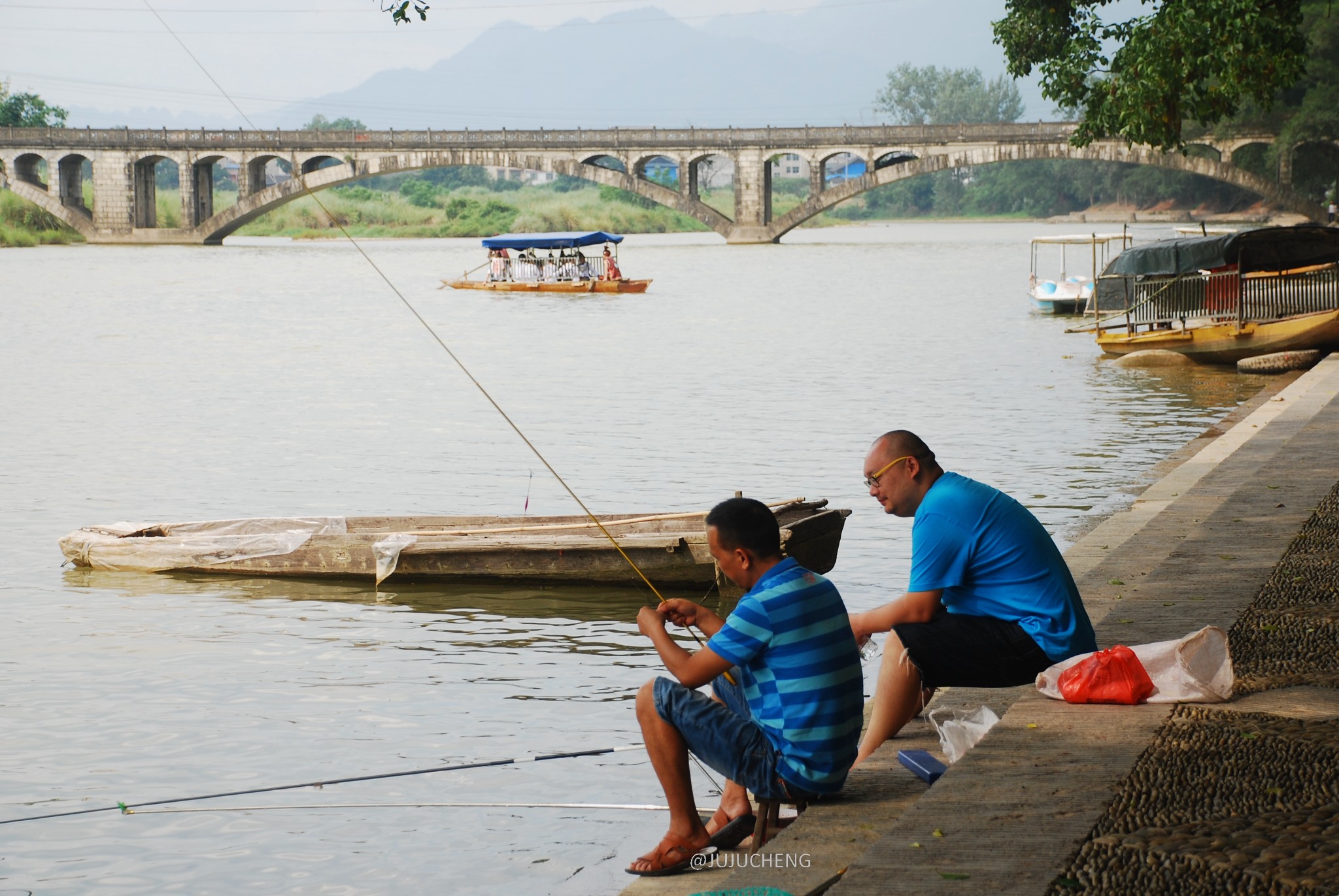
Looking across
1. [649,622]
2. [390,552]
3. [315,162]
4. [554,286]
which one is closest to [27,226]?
[315,162]

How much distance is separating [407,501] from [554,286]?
104 ft

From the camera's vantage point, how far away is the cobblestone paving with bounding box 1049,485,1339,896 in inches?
136

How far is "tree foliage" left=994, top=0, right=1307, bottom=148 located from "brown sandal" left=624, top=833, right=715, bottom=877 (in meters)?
11.9

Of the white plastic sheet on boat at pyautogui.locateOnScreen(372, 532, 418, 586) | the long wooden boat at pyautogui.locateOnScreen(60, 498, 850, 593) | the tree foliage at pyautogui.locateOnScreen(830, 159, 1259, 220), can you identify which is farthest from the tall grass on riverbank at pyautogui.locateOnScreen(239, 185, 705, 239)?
the white plastic sheet on boat at pyautogui.locateOnScreen(372, 532, 418, 586)

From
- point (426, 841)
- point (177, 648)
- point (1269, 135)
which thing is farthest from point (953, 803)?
point (1269, 135)

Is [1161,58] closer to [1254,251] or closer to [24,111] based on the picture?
[1254,251]

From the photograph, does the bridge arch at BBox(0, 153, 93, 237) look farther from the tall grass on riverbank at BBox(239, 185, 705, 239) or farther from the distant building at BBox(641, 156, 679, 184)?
the distant building at BBox(641, 156, 679, 184)

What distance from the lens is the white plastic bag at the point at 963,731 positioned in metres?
4.84

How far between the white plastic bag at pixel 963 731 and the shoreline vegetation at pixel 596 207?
74381 mm

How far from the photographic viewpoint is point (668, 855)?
4465 millimetres

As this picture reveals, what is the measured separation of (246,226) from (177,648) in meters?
82.2

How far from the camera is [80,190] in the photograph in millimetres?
77750

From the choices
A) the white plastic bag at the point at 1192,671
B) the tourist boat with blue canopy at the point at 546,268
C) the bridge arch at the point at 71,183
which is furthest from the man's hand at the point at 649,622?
the bridge arch at the point at 71,183

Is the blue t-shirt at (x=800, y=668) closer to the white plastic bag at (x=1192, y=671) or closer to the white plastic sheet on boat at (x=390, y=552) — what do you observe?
the white plastic bag at (x=1192, y=671)
